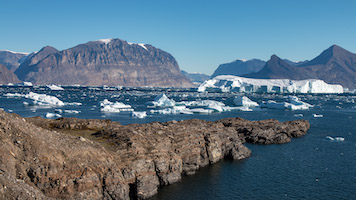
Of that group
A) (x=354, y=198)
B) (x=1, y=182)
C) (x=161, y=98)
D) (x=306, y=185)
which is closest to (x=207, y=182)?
(x=306, y=185)

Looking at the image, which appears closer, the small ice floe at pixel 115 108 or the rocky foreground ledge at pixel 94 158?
the rocky foreground ledge at pixel 94 158

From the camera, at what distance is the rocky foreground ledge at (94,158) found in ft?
75.8

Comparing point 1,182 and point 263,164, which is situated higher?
point 1,182

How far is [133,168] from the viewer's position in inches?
1155

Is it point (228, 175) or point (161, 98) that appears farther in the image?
point (161, 98)

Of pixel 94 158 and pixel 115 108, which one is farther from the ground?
pixel 94 158

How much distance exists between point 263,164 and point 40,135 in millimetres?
25707

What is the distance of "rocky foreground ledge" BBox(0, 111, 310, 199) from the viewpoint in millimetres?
23094

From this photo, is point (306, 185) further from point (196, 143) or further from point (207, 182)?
point (196, 143)

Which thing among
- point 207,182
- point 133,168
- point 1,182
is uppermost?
point 1,182

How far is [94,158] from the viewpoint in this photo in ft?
89.1

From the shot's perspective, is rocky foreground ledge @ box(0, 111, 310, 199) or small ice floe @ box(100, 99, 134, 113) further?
small ice floe @ box(100, 99, 134, 113)

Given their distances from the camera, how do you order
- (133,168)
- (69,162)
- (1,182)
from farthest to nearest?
(133,168), (69,162), (1,182)

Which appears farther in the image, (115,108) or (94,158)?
(115,108)
